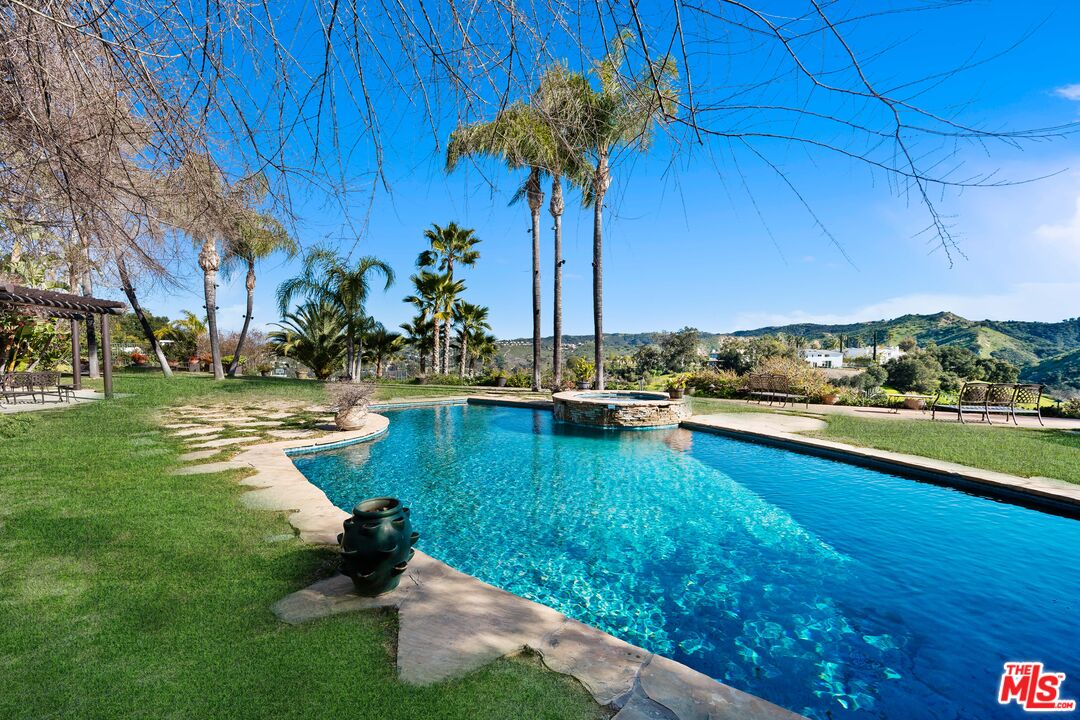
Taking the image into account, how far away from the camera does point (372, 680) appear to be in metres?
2.24

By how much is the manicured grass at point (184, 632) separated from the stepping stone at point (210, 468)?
103 cm

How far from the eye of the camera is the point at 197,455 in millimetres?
6875

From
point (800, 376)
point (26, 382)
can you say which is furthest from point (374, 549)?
point (800, 376)

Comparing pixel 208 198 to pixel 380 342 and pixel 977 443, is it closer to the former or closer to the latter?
pixel 977 443

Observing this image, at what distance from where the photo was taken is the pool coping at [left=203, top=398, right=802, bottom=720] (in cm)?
216

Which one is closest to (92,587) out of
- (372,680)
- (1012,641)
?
(372,680)

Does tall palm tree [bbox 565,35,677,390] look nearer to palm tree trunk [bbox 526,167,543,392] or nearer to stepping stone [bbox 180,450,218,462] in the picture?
stepping stone [bbox 180,450,218,462]

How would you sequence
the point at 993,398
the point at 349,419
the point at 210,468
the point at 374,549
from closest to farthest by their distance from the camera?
the point at 374,549 → the point at 210,468 → the point at 349,419 → the point at 993,398

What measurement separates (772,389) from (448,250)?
678 inches

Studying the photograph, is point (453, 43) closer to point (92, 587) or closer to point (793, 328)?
point (92, 587)

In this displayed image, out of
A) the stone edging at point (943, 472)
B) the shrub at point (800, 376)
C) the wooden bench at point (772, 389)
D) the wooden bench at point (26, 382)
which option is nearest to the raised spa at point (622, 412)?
the stone edging at point (943, 472)

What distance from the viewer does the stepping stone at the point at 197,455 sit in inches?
261

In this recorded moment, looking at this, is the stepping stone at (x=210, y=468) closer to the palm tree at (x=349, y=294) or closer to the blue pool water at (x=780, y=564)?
the blue pool water at (x=780, y=564)

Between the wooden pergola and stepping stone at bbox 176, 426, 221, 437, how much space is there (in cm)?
350
